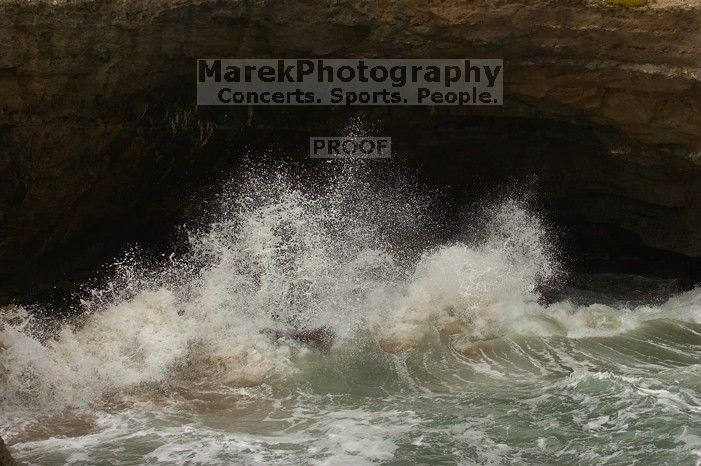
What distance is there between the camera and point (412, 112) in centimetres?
996

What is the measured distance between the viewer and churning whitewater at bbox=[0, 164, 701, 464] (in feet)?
20.6

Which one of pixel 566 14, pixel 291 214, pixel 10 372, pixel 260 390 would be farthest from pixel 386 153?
pixel 10 372

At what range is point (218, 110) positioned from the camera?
9438 mm

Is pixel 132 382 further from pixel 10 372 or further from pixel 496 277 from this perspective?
pixel 496 277

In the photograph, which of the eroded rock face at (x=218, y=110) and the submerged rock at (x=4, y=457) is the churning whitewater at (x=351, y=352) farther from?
the submerged rock at (x=4, y=457)

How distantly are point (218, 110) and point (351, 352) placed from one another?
9.81 ft

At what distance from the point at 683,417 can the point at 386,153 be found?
4.93 meters

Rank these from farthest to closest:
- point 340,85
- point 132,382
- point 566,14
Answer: point 340,85 < point 566,14 < point 132,382

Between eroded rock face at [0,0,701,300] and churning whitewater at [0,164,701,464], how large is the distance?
0.61m

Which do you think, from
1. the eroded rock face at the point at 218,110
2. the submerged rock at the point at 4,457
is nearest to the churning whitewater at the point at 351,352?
the eroded rock face at the point at 218,110

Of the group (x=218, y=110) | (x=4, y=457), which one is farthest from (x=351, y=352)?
(x=4, y=457)

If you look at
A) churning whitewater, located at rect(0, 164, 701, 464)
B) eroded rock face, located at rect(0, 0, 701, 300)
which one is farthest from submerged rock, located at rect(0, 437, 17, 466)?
eroded rock face, located at rect(0, 0, 701, 300)

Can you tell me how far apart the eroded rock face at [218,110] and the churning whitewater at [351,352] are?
607 mm

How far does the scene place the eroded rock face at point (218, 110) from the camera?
27.0 ft
